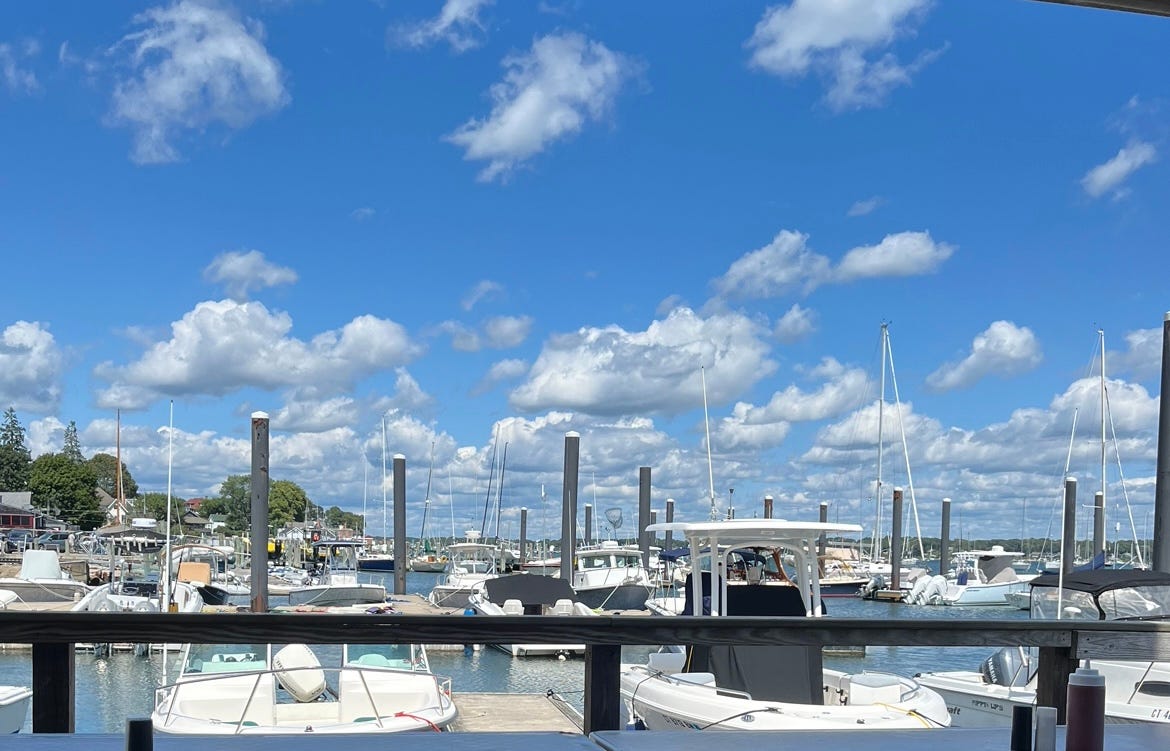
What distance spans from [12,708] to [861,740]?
26.9ft

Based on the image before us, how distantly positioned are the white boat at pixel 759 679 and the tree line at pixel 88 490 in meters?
76.6

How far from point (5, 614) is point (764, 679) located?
6614mm

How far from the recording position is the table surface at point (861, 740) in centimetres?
257

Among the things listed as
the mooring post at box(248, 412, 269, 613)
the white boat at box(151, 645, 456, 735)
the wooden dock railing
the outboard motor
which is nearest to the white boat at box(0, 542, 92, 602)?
the mooring post at box(248, 412, 269, 613)

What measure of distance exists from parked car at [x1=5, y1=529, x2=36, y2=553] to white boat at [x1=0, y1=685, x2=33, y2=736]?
48.6 metres

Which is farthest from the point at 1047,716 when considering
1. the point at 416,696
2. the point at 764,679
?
the point at 416,696

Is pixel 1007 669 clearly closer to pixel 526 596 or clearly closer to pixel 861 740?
pixel 861 740

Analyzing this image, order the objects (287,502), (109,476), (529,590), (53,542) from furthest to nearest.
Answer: (109,476), (287,502), (53,542), (529,590)

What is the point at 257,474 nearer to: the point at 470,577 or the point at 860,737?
the point at 860,737

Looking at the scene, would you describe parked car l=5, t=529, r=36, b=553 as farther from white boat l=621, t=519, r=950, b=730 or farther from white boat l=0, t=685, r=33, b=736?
white boat l=621, t=519, r=950, b=730

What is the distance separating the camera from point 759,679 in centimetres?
924

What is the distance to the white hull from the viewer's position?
27.4 feet

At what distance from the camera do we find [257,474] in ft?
58.3

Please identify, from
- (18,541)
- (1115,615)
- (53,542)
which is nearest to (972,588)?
(1115,615)
